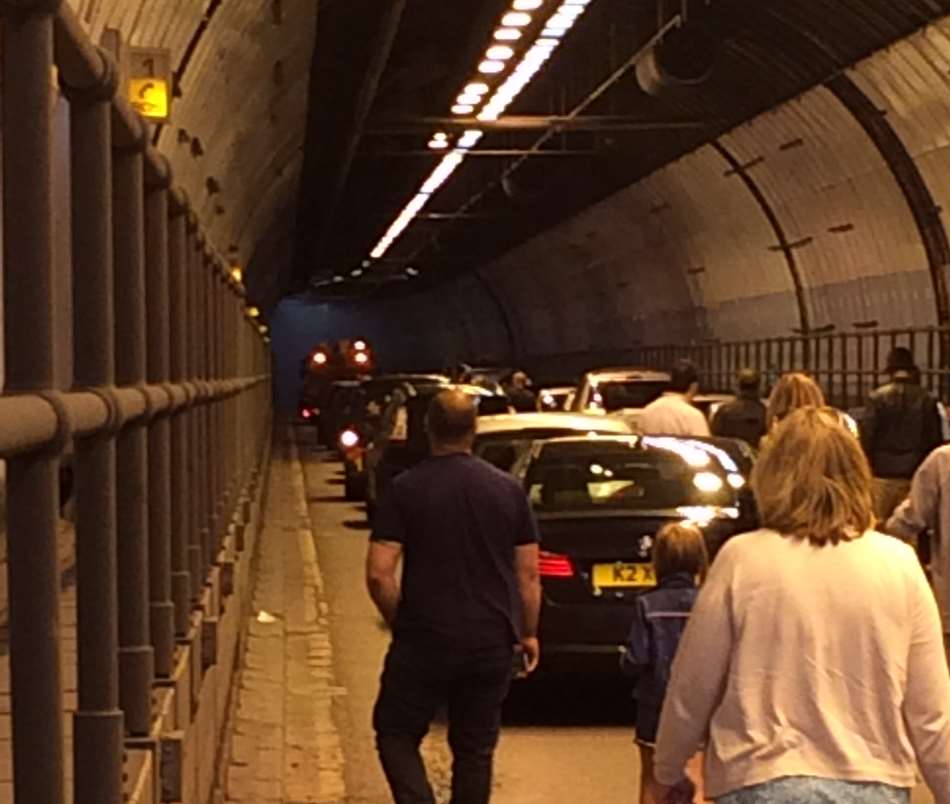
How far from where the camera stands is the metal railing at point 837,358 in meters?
29.1

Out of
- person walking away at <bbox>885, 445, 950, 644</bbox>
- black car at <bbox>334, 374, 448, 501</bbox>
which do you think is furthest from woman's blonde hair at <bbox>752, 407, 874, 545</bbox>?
black car at <bbox>334, 374, 448, 501</bbox>

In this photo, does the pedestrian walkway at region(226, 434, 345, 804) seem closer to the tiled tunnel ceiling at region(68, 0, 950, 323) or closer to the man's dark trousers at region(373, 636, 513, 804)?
the man's dark trousers at region(373, 636, 513, 804)

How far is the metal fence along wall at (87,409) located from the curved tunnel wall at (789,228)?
17.7 metres

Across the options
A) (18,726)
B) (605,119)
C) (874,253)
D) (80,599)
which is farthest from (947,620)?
(605,119)

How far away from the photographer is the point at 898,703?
211 inches

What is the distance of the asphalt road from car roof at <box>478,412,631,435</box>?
5.42 feet

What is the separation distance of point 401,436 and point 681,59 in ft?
19.5

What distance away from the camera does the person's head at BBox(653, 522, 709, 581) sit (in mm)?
8750

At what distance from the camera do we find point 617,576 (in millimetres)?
13047

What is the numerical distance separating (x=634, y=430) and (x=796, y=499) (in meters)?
11.4

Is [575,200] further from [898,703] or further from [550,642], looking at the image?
[898,703]

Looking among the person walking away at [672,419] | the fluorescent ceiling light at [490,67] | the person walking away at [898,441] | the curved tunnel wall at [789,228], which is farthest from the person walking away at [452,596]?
the fluorescent ceiling light at [490,67]

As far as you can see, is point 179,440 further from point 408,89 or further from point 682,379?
point 408,89

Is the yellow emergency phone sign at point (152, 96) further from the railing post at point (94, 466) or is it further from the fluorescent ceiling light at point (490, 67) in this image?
the fluorescent ceiling light at point (490, 67)
